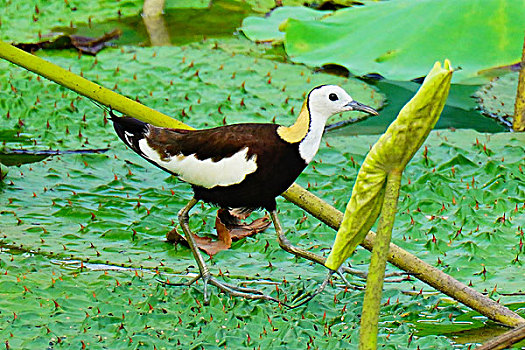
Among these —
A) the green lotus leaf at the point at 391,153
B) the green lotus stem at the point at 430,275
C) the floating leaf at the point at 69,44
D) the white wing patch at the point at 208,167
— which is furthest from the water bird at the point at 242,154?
the floating leaf at the point at 69,44

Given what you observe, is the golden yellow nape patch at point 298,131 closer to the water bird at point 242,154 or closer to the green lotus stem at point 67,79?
the water bird at point 242,154

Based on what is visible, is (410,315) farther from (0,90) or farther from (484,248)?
(0,90)

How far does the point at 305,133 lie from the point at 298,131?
1.0 inches

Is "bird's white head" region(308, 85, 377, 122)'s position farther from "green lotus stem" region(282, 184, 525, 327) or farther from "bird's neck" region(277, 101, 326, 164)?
"green lotus stem" region(282, 184, 525, 327)

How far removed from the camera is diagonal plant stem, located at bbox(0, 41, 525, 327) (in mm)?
2797

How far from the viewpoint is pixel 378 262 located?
1.49m

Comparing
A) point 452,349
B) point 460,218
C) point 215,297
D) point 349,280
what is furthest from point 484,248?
point 215,297

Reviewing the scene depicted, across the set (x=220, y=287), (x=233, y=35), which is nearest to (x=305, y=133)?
(x=220, y=287)

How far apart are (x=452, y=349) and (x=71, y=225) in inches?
71.6

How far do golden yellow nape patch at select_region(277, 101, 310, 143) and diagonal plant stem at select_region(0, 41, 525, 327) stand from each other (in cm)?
28

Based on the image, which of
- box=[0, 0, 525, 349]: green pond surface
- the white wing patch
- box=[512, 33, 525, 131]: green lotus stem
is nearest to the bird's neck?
the white wing patch

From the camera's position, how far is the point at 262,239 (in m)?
3.59

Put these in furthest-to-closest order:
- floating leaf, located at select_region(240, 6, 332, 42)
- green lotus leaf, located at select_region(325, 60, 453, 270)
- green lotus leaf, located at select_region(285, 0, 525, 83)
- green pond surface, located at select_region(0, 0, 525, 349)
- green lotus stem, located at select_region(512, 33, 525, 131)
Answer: floating leaf, located at select_region(240, 6, 332, 42) → green lotus leaf, located at select_region(285, 0, 525, 83) → green lotus stem, located at select_region(512, 33, 525, 131) → green pond surface, located at select_region(0, 0, 525, 349) → green lotus leaf, located at select_region(325, 60, 453, 270)

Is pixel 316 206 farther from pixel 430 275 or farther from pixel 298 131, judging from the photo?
pixel 430 275
